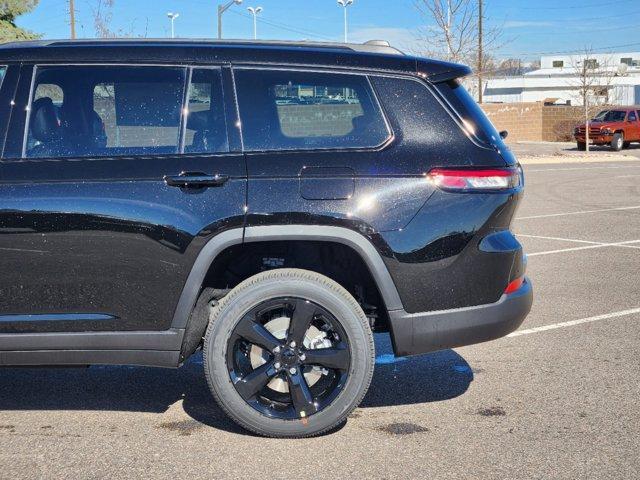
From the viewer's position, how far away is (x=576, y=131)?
39031 mm

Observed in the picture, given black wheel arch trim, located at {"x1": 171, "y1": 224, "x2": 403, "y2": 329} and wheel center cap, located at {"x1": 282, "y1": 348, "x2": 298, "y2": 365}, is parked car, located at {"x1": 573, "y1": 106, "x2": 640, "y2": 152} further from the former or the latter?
wheel center cap, located at {"x1": 282, "y1": 348, "x2": 298, "y2": 365}

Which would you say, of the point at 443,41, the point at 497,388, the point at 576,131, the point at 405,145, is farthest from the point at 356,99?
the point at 576,131

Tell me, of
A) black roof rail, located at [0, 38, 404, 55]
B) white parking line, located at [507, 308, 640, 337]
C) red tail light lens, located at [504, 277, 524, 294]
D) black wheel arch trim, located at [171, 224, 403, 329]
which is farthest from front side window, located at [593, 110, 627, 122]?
black wheel arch trim, located at [171, 224, 403, 329]

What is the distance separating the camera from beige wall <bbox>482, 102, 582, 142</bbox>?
49.6 m

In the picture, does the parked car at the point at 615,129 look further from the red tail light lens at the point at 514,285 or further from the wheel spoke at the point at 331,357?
the wheel spoke at the point at 331,357

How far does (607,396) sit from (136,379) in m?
2.74

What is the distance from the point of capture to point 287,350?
4195mm

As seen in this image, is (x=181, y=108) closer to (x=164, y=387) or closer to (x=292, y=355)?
(x=292, y=355)

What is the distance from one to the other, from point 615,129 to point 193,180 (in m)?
36.7

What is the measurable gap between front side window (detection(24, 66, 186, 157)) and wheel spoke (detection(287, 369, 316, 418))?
4.04ft

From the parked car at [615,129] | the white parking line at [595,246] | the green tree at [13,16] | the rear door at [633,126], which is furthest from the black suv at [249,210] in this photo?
the rear door at [633,126]

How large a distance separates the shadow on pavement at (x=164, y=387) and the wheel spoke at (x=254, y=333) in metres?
0.51

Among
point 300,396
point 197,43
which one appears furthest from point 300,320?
point 197,43

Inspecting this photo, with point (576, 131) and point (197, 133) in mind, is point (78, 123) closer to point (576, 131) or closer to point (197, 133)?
point (197, 133)
